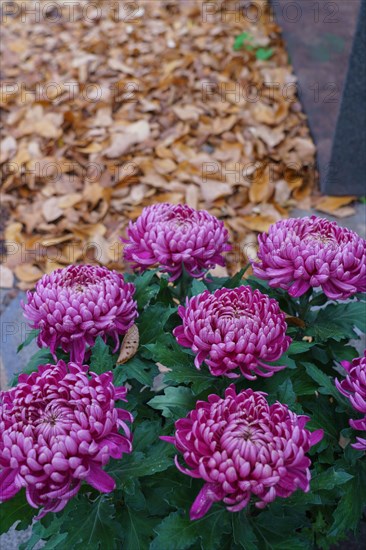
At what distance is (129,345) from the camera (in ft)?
5.21

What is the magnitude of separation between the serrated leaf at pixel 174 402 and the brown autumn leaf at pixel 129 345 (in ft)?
0.62

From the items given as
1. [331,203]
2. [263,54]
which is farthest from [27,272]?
[263,54]

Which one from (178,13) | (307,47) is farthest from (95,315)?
(178,13)

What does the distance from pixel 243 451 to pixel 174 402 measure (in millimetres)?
330

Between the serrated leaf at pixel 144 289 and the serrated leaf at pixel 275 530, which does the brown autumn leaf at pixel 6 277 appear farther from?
the serrated leaf at pixel 275 530

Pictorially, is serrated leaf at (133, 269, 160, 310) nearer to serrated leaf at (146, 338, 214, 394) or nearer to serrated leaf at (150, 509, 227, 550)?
serrated leaf at (146, 338, 214, 394)

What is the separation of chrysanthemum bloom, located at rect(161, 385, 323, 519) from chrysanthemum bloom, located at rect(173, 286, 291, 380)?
0.35 feet

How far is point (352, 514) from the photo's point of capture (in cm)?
141

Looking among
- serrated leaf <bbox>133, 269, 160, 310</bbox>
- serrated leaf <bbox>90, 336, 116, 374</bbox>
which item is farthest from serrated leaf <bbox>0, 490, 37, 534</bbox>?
serrated leaf <bbox>133, 269, 160, 310</bbox>

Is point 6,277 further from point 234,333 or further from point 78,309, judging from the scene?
point 234,333

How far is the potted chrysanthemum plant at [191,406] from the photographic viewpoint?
1.12 metres

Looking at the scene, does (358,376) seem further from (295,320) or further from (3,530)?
(3,530)

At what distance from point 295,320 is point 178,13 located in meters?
4.11

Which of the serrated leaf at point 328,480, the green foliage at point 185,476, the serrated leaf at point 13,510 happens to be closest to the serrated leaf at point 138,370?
the green foliage at point 185,476
